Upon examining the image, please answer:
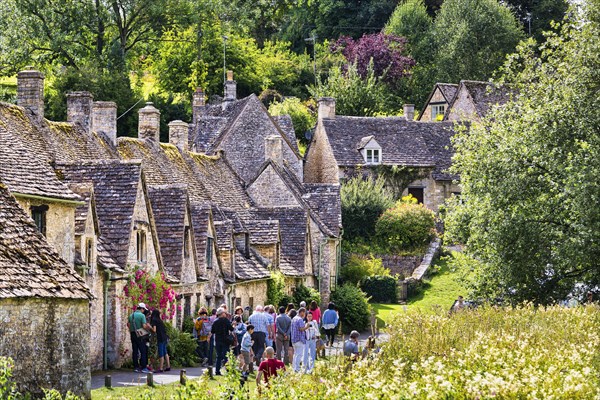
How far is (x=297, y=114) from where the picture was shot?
3588 inches

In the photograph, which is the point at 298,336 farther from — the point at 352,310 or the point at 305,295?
the point at 352,310

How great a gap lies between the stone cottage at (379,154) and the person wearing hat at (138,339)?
149 ft

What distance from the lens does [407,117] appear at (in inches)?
3578

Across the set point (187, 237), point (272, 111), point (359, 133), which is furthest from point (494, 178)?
point (272, 111)

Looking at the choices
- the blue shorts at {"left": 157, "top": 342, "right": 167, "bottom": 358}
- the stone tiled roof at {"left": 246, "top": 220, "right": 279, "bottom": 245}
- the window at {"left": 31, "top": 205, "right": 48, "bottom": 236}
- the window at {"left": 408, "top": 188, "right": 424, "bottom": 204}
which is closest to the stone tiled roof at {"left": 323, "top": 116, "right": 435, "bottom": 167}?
the window at {"left": 408, "top": 188, "right": 424, "bottom": 204}

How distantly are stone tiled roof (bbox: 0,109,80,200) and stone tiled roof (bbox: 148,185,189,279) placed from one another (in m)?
10.0

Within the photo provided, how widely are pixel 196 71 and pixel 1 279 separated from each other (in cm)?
7100

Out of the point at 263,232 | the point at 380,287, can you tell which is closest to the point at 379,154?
the point at 380,287

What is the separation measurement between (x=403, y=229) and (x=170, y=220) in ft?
104

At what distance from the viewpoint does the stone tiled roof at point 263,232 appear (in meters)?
51.6

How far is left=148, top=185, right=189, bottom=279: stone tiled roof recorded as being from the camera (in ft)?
132

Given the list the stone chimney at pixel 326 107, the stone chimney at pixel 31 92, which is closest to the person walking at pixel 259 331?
the stone chimney at pixel 31 92

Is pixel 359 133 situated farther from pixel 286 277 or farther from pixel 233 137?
pixel 286 277

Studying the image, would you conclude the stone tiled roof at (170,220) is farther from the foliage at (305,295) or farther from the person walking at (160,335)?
the foliage at (305,295)
